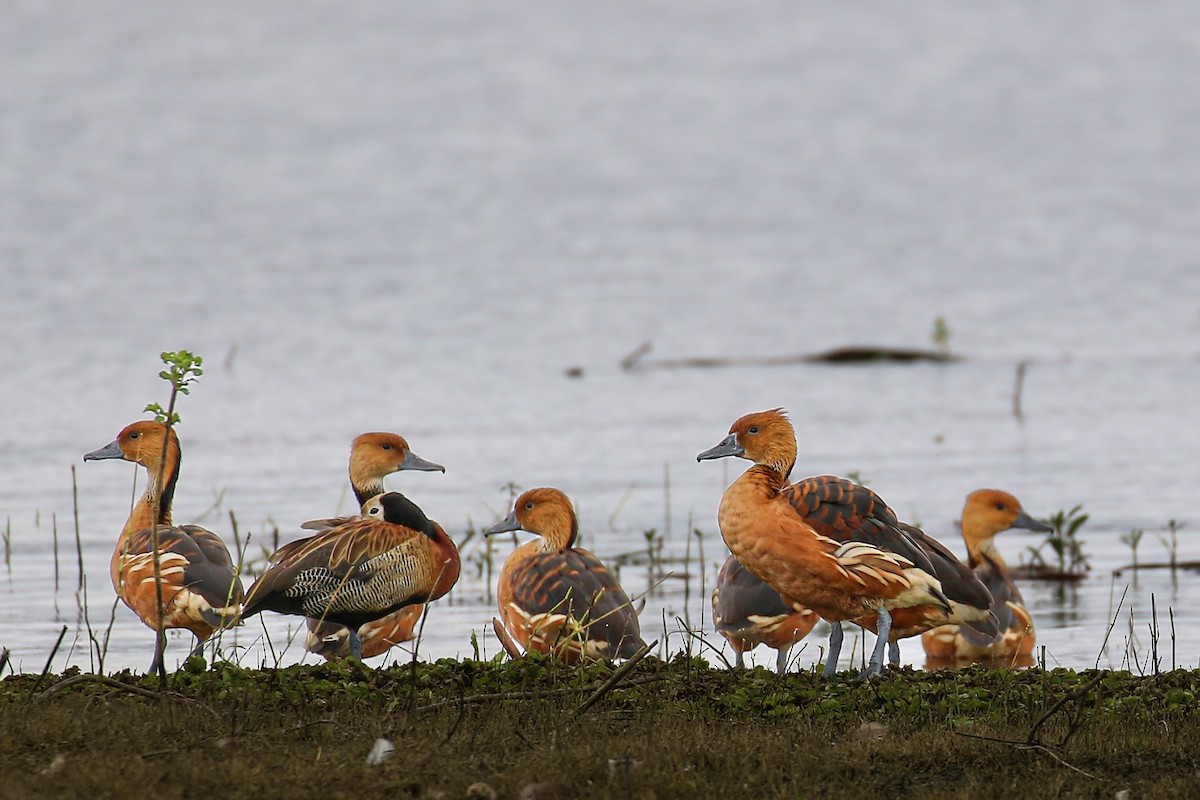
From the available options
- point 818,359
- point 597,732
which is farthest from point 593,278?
point 597,732

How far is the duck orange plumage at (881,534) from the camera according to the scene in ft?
27.6

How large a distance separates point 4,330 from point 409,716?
1626 cm

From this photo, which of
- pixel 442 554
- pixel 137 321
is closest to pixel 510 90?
pixel 137 321

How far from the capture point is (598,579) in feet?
31.0

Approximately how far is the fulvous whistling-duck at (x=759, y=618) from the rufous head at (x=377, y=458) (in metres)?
2.25

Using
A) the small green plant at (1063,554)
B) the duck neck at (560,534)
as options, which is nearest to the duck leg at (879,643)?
the duck neck at (560,534)

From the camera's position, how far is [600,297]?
25.6 meters

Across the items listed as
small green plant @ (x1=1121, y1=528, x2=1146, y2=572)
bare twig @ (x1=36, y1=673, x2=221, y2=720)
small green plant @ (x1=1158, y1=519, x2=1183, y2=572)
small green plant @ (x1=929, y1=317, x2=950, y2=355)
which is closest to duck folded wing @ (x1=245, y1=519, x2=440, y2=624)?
bare twig @ (x1=36, y1=673, x2=221, y2=720)

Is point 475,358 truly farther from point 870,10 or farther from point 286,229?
point 870,10

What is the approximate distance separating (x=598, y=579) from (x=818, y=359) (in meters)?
12.0

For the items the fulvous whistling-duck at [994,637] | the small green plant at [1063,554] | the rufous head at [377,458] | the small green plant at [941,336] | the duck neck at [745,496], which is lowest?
the fulvous whistling-duck at [994,637]

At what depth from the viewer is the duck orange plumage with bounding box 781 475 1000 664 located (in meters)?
8.40

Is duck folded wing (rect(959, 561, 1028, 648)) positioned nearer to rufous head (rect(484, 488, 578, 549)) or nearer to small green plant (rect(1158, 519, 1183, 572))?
small green plant (rect(1158, 519, 1183, 572))

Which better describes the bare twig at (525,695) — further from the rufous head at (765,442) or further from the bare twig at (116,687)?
the rufous head at (765,442)
